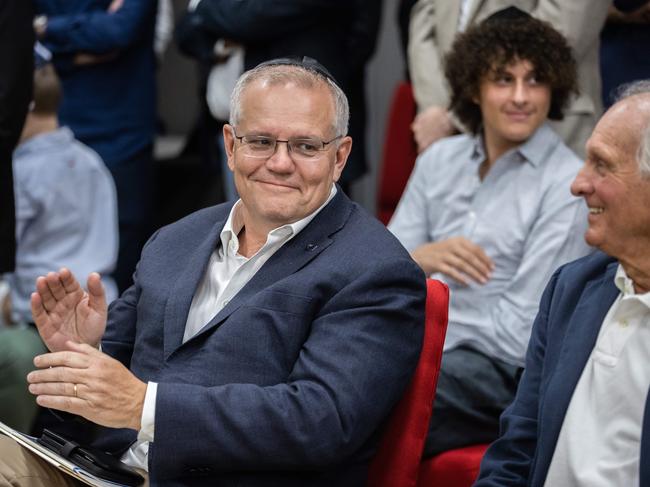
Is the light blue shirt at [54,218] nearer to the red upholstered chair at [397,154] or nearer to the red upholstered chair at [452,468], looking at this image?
→ the red upholstered chair at [397,154]

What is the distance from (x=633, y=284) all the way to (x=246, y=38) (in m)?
2.16

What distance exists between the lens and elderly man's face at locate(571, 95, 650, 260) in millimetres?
2160

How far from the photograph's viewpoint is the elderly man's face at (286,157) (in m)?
2.31

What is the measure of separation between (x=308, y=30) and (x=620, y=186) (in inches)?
78.9

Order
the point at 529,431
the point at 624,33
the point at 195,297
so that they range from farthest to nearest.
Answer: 1. the point at 624,33
2. the point at 195,297
3. the point at 529,431

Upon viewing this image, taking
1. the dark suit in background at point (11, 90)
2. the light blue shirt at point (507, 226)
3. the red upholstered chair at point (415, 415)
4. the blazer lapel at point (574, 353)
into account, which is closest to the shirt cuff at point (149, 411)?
the red upholstered chair at point (415, 415)

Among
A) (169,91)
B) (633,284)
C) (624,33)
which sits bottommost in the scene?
(169,91)

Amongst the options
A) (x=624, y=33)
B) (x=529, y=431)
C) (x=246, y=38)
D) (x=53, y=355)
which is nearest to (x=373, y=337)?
(x=529, y=431)

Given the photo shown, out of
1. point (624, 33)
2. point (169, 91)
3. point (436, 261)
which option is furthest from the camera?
point (169, 91)

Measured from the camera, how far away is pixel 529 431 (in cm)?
226

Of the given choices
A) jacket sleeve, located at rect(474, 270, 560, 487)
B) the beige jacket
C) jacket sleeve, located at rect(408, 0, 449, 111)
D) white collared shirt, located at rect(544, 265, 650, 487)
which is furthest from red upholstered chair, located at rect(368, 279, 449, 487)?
jacket sleeve, located at rect(408, 0, 449, 111)

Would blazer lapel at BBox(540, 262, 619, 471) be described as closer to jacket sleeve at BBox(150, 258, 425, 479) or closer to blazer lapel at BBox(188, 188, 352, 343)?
jacket sleeve at BBox(150, 258, 425, 479)

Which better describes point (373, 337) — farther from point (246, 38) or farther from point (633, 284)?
point (246, 38)

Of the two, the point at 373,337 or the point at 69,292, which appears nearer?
the point at 373,337
